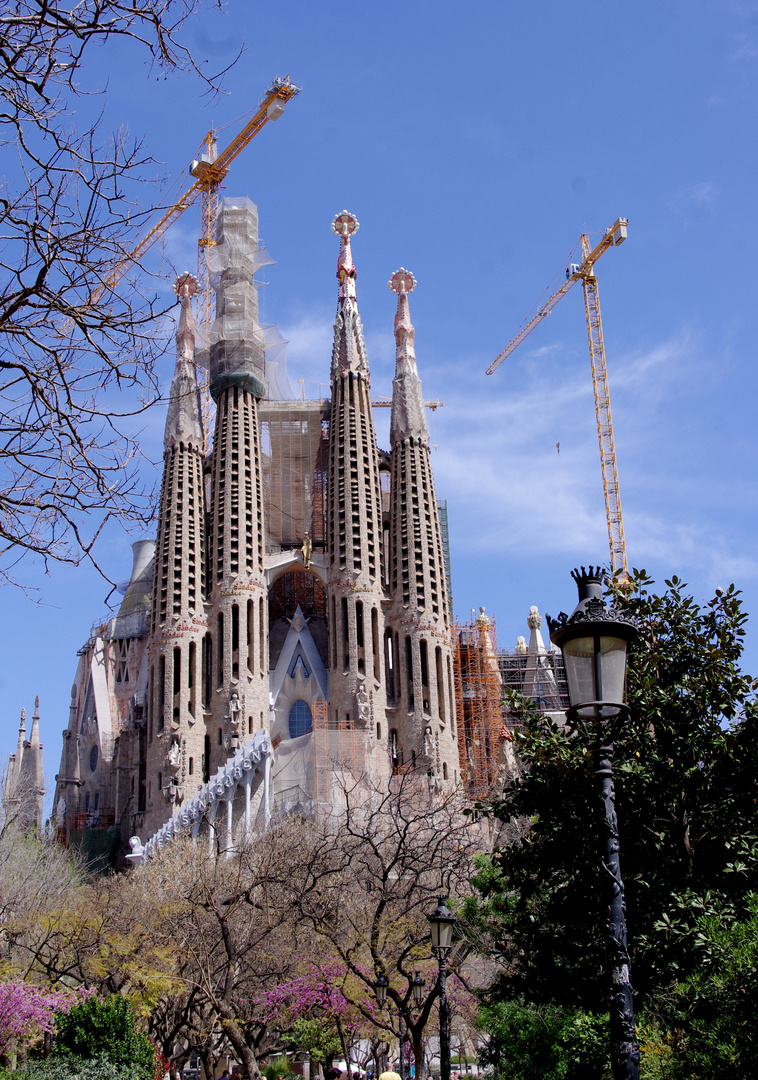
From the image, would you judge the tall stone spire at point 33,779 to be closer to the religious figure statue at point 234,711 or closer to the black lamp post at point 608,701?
the religious figure statue at point 234,711

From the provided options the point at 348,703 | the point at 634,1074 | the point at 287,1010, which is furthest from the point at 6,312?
the point at 348,703

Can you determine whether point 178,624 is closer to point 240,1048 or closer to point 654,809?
point 240,1048

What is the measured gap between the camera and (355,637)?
5444 centimetres

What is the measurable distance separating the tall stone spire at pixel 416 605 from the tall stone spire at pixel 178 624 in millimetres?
9573

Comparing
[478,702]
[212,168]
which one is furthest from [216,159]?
[478,702]

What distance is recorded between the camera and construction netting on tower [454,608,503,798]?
6012 cm

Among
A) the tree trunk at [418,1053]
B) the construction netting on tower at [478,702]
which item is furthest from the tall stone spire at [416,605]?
the tree trunk at [418,1053]

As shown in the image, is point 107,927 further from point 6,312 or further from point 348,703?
point 348,703

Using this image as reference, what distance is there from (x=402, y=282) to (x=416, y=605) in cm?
1907

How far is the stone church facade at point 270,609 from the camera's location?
169 ft

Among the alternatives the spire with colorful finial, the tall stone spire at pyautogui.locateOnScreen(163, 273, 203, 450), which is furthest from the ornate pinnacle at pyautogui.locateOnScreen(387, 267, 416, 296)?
the tall stone spire at pyautogui.locateOnScreen(163, 273, 203, 450)

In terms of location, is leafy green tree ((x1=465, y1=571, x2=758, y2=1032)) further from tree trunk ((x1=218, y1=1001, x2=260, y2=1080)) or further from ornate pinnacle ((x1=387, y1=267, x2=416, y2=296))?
ornate pinnacle ((x1=387, y1=267, x2=416, y2=296))

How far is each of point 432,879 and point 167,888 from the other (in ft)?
24.2

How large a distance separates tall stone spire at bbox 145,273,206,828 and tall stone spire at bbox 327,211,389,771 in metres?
6.50
